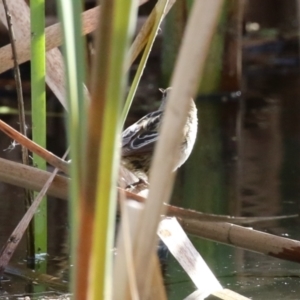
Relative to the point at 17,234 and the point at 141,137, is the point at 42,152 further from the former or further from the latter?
the point at 141,137

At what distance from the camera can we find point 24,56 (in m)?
2.12

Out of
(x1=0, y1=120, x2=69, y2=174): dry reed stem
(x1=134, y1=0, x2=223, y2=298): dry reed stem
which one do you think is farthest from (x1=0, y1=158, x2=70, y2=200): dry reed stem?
(x1=134, y1=0, x2=223, y2=298): dry reed stem

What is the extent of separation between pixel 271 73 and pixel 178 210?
4597mm

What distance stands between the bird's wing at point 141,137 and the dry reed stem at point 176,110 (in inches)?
66.2

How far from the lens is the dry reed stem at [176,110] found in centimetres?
76

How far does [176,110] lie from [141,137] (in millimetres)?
1770

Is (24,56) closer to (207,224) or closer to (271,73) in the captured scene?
(207,224)

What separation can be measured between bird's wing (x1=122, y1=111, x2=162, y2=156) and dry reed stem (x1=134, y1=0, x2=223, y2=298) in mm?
1681

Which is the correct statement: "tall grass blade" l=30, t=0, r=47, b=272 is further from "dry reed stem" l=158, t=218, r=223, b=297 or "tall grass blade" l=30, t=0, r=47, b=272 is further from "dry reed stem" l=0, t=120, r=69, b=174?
"dry reed stem" l=158, t=218, r=223, b=297

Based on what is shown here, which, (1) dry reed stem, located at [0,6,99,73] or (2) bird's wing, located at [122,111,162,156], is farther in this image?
(2) bird's wing, located at [122,111,162,156]

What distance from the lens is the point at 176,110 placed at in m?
0.77

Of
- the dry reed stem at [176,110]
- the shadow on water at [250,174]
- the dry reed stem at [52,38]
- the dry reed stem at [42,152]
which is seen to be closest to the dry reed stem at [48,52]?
the dry reed stem at [52,38]

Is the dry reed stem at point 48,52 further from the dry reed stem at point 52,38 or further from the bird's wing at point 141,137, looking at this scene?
the bird's wing at point 141,137

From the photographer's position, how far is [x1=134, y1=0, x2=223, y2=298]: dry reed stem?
0.76 m
